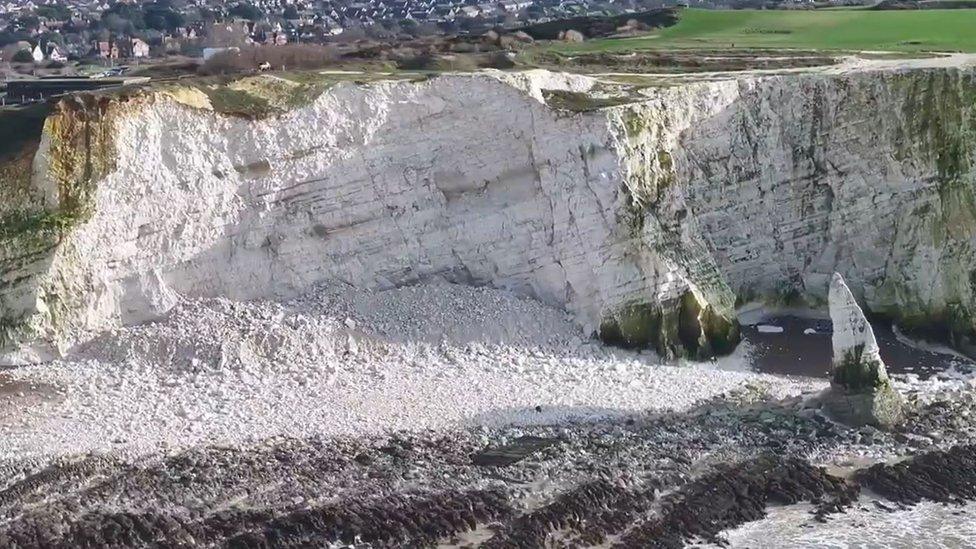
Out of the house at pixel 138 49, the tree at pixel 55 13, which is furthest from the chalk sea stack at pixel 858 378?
the tree at pixel 55 13

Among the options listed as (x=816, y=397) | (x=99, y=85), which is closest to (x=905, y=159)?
(x=816, y=397)

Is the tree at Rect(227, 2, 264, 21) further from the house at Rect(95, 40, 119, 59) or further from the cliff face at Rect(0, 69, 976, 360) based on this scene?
the cliff face at Rect(0, 69, 976, 360)

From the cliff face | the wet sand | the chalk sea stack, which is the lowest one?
the wet sand

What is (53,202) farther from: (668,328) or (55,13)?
(55,13)

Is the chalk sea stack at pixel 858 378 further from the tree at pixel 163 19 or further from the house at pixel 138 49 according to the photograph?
the tree at pixel 163 19

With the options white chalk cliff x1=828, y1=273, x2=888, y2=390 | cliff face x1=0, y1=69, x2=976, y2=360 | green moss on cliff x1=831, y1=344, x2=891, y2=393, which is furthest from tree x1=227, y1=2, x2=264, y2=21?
green moss on cliff x1=831, y1=344, x2=891, y2=393

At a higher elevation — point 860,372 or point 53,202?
point 53,202


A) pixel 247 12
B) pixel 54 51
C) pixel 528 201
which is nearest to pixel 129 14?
pixel 247 12
